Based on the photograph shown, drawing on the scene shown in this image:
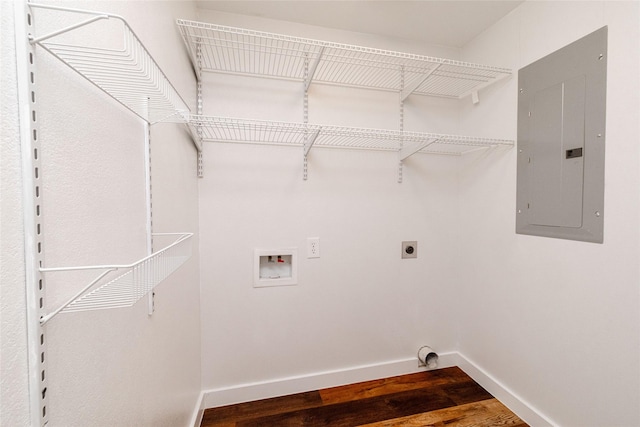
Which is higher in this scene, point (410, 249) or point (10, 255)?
point (10, 255)

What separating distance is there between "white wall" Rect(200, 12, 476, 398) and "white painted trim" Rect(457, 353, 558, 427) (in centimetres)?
16

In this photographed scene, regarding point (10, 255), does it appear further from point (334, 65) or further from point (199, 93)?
point (334, 65)

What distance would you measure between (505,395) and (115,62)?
90.5 inches

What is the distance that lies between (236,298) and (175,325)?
47cm

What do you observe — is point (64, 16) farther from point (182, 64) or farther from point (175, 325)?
point (175, 325)

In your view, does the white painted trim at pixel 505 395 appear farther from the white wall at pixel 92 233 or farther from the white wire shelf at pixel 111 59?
the white wire shelf at pixel 111 59

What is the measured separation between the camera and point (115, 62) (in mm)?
461

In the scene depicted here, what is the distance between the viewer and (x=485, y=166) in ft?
5.50

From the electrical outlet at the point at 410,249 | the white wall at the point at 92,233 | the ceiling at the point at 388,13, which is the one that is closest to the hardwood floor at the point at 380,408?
the white wall at the point at 92,233

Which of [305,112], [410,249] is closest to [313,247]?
[410,249]

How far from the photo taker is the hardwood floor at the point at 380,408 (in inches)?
55.8

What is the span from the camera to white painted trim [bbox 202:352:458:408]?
1.54 m

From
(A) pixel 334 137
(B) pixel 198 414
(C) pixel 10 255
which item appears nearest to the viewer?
(C) pixel 10 255

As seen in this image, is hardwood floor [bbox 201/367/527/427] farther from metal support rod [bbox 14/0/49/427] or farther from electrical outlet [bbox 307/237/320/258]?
metal support rod [bbox 14/0/49/427]
